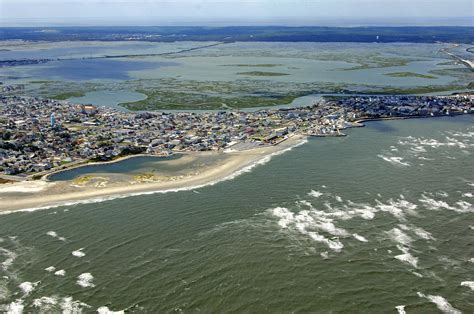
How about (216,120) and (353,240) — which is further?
(216,120)

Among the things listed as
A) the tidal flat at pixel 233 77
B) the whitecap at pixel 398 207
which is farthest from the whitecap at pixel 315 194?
the tidal flat at pixel 233 77

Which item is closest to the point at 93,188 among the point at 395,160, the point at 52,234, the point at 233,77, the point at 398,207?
the point at 52,234

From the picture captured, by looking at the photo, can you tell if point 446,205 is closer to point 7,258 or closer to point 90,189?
point 90,189

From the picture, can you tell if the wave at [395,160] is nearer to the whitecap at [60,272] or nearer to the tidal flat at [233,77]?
the whitecap at [60,272]

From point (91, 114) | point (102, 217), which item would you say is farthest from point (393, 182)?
point (91, 114)

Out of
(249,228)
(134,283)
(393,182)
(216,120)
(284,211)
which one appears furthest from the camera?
(216,120)

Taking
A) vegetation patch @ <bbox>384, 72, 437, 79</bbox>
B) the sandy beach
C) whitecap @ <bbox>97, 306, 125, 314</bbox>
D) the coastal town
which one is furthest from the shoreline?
vegetation patch @ <bbox>384, 72, 437, 79</bbox>

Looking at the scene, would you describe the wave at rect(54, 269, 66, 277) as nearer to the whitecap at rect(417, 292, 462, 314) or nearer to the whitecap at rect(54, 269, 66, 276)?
the whitecap at rect(54, 269, 66, 276)

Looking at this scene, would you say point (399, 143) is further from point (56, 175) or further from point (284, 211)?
point (56, 175)
